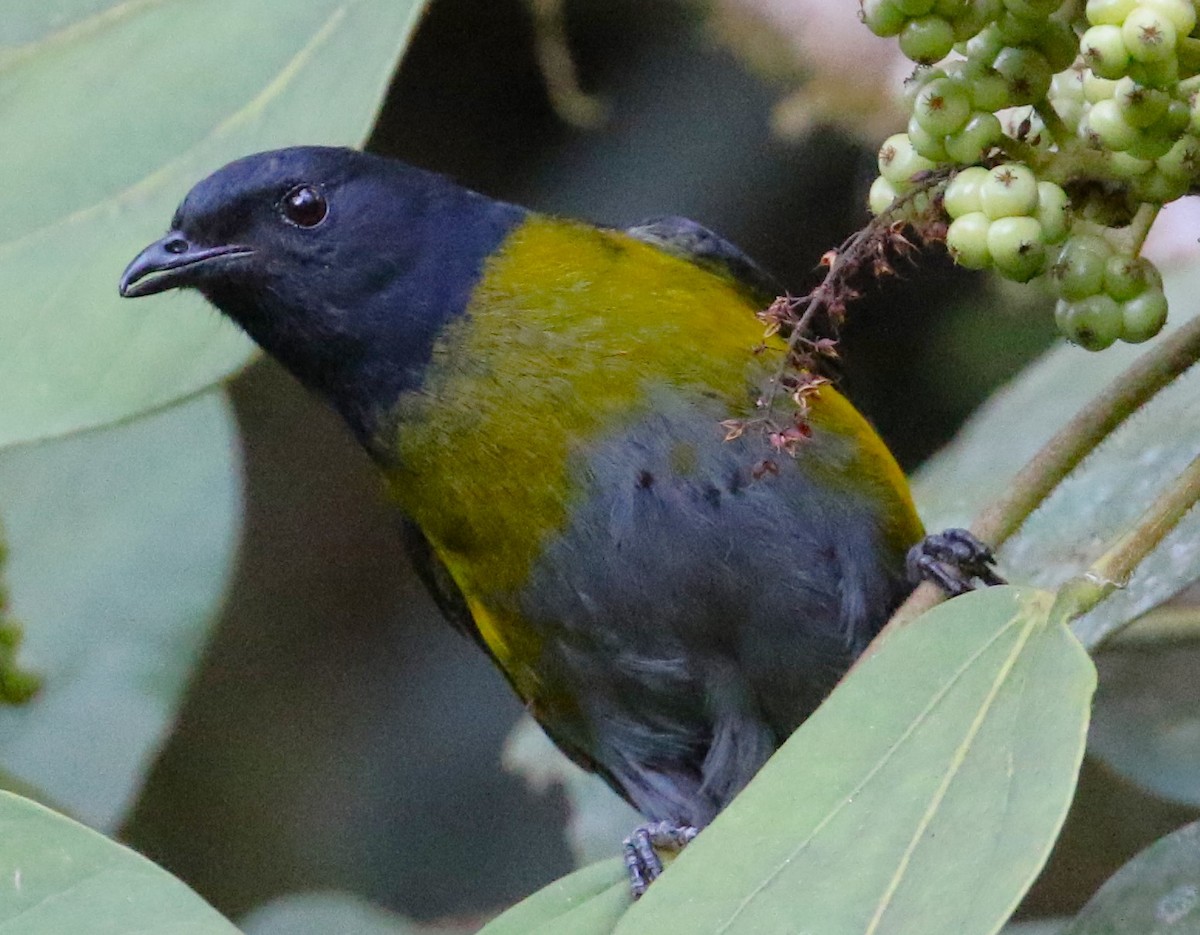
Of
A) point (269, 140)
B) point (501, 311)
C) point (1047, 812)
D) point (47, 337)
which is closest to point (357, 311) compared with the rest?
point (501, 311)

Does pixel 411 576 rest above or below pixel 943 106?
below

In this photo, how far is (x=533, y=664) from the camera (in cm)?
179

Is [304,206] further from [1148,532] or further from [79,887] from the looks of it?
[1148,532]

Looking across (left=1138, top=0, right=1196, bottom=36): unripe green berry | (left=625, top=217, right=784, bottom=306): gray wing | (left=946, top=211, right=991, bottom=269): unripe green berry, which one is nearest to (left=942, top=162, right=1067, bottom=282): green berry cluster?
(left=946, top=211, right=991, bottom=269): unripe green berry

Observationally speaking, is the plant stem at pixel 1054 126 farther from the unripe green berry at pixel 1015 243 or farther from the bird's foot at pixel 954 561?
the bird's foot at pixel 954 561

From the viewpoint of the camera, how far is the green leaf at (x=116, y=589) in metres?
1.88

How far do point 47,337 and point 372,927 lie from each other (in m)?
1.17

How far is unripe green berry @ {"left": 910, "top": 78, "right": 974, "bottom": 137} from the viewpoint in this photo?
33.8 inches

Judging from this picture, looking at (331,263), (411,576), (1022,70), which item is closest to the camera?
(1022,70)

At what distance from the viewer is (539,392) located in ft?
5.30

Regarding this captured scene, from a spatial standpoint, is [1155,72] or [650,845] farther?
[650,845]

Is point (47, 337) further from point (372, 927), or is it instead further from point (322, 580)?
point (322, 580)

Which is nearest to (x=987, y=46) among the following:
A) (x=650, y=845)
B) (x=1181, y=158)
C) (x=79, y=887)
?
(x=1181, y=158)

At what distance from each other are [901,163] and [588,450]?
682 mm
